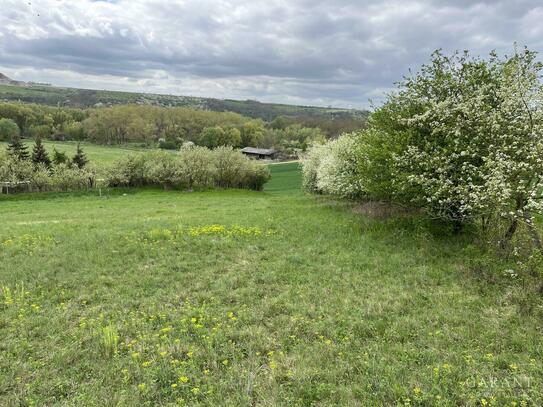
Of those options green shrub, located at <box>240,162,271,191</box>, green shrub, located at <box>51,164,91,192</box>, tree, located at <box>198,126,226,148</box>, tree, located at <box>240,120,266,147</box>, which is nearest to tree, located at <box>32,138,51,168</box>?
green shrub, located at <box>51,164,91,192</box>

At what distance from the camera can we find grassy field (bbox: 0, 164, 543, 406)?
20.7ft

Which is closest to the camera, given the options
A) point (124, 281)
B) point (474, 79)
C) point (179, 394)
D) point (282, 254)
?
point (179, 394)

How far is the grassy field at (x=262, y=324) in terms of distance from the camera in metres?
6.32

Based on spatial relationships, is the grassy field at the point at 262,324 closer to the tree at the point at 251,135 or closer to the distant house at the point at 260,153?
the distant house at the point at 260,153

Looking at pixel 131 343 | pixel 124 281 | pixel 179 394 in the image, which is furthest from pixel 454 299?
pixel 124 281

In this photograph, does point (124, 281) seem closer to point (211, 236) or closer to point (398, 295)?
point (211, 236)

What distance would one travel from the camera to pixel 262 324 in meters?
8.77

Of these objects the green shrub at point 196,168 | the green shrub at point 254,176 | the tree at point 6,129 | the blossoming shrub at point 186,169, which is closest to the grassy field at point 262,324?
the green shrub at point 196,168

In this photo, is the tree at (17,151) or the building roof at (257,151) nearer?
the tree at (17,151)

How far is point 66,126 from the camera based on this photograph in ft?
419

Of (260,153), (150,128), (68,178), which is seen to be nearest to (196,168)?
(68,178)

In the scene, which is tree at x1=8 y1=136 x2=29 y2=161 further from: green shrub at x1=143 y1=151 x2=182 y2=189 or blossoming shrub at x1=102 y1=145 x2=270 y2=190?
green shrub at x1=143 y1=151 x2=182 y2=189

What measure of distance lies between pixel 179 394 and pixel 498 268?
10738 mm

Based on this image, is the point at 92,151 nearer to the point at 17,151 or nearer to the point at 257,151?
the point at 257,151
